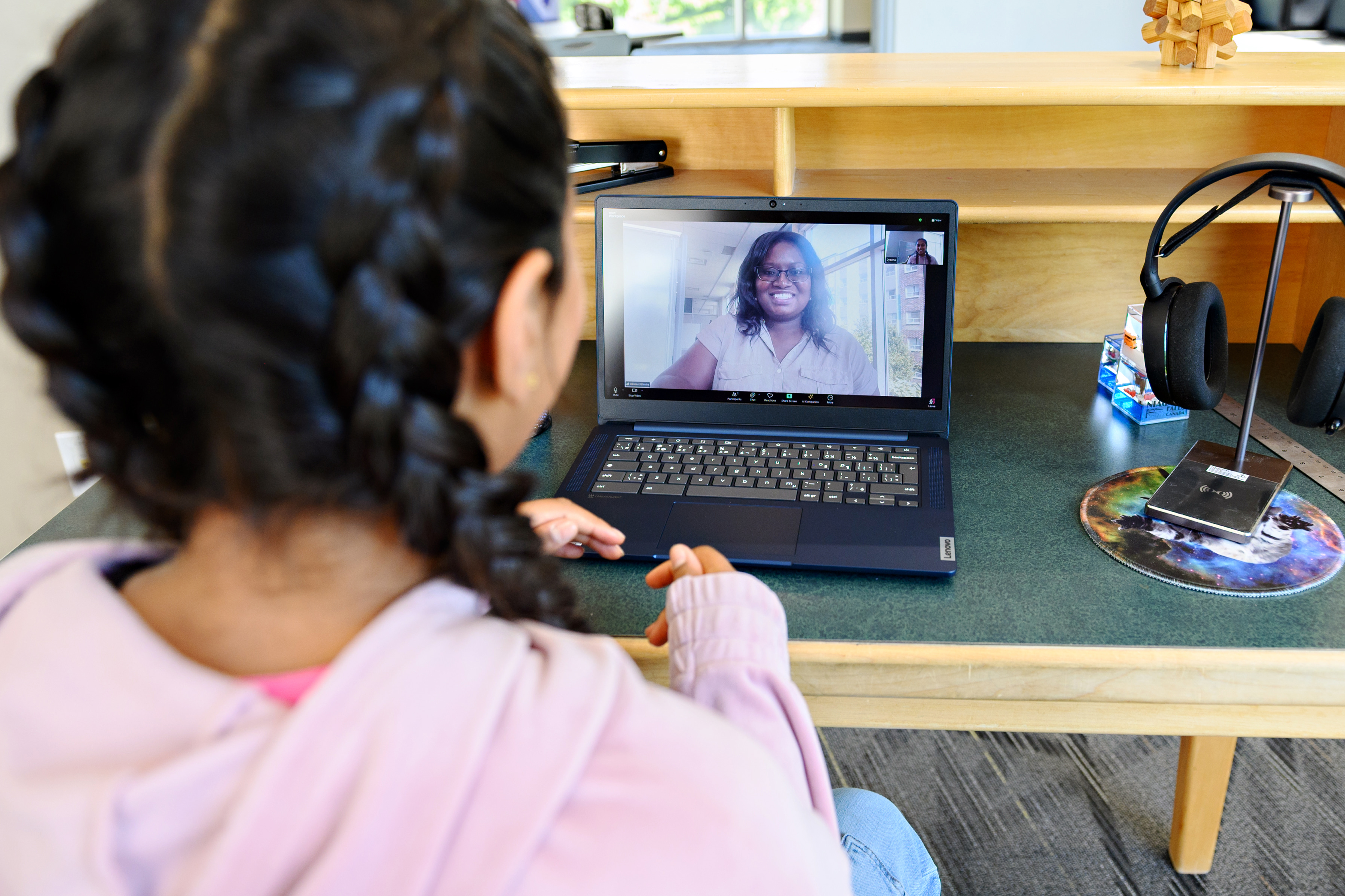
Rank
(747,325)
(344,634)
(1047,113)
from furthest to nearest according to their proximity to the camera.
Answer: (1047,113)
(747,325)
(344,634)

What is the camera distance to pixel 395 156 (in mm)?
390

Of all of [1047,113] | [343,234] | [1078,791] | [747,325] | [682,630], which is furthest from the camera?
[1078,791]

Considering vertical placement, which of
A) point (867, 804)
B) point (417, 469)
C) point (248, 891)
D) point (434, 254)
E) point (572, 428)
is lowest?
point (867, 804)

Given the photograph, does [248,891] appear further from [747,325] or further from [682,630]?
[747,325]

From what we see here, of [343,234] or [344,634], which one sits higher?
[343,234]

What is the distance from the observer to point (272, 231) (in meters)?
0.38

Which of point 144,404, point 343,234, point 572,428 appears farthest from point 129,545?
point 572,428

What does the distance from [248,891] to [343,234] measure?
0.88 ft

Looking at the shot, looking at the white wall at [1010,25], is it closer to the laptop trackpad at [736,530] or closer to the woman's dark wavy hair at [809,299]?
the woman's dark wavy hair at [809,299]

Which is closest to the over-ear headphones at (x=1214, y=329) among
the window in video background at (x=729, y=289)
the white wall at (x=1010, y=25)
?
the window in video background at (x=729, y=289)

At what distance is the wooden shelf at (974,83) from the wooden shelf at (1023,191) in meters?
0.11

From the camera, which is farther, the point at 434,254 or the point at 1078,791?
the point at 1078,791

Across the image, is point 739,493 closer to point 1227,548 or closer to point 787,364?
point 787,364

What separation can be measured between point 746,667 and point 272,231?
0.40 m
